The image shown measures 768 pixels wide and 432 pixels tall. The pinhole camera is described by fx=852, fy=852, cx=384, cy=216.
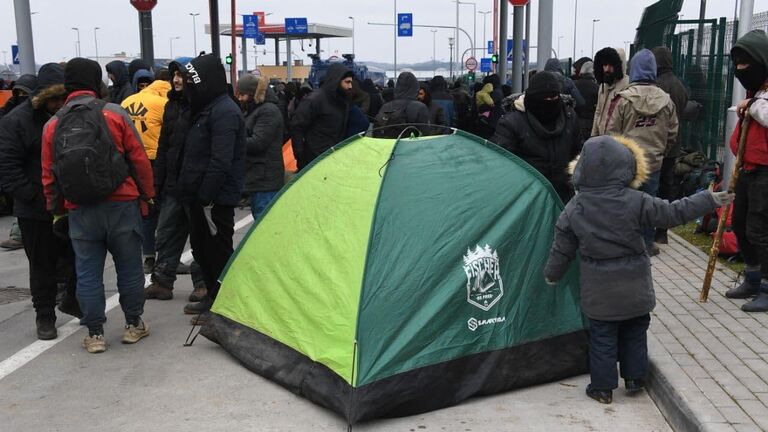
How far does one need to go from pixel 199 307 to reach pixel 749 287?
4277 millimetres

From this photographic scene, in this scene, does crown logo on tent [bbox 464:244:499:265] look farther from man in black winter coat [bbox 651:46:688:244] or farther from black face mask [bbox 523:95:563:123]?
man in black winter coat [bbox 651:46:688:244]

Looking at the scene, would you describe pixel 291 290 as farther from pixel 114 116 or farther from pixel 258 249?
pixel 114 116

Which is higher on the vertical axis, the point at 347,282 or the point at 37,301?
the point at 347,282

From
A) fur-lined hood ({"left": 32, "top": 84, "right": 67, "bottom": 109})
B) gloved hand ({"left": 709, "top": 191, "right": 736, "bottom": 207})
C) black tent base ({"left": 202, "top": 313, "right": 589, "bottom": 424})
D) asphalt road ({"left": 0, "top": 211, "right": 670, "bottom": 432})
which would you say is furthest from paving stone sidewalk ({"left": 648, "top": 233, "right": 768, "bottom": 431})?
fur-lined hood ({"left": 32, "top": 84, "right": 67, "bottom": 109})

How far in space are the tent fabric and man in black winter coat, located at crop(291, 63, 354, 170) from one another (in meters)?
3.02

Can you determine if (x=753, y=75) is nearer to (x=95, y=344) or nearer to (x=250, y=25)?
(x=95, y=344)

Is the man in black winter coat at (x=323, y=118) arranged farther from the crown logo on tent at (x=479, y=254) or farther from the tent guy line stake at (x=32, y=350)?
the crown logo on tent at (x=479, y=254)

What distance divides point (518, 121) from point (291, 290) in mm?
2318

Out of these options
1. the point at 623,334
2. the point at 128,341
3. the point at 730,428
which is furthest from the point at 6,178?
the point at 730,428

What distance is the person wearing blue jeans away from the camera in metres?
5.73

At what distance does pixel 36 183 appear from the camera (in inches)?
241

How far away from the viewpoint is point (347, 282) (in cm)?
484

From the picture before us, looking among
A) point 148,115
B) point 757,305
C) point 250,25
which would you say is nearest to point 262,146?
point 148,115

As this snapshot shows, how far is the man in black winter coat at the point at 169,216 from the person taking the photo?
682 cm
